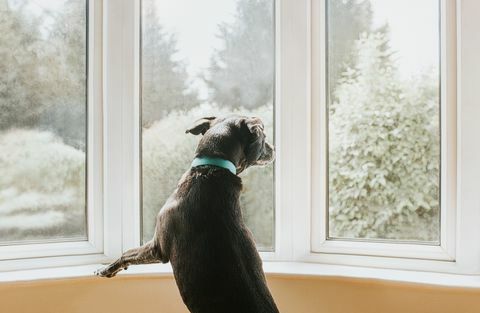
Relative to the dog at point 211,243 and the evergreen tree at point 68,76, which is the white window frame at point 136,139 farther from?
the dog at point 211,243

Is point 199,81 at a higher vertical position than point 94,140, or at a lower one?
higher

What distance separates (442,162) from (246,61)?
94cm

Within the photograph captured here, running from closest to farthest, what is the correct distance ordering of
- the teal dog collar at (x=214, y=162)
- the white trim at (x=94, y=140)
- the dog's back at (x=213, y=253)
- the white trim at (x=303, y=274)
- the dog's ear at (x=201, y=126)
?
the dog's back at (x=213, y=253) → the teal dog collar at (x=214, y=162) → the dog's ear at (x=201, y=126) → the white trim at (x=303, y=274) → the white trim at (x=94, y=140)

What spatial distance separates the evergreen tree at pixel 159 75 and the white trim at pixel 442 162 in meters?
0.57

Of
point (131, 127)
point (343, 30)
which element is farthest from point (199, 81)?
point (343, 30)

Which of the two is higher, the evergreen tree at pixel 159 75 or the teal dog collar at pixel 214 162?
the evergreen tree at pixel 159 75

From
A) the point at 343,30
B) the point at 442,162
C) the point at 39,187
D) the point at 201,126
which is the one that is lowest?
the point at 39,187

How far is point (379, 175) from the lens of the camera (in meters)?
2.17

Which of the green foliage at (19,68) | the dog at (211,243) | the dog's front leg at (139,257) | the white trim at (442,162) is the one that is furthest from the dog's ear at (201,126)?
the green foliage at (19,68)

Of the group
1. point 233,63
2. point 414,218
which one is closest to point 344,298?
point 414,218

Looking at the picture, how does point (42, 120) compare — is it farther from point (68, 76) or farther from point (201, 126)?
point (201, 126)

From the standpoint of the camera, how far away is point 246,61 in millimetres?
2314

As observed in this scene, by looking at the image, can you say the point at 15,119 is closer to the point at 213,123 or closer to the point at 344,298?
the point at 213,123

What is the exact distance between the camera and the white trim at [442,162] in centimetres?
202
